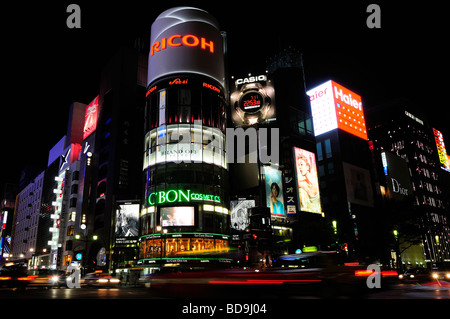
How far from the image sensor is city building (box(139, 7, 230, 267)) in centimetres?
4616

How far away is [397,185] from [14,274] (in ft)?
308

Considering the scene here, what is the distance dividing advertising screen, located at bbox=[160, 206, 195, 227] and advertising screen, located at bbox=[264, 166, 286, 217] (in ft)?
42.2

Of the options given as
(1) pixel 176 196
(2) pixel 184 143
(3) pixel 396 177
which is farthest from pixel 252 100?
(3) pixel 396 177

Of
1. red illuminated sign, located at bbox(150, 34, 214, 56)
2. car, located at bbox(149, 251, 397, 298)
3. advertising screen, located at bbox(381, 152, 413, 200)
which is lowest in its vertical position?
car, located at bbox(149, 251, 397, 298)

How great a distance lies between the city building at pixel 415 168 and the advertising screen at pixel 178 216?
59172 mm

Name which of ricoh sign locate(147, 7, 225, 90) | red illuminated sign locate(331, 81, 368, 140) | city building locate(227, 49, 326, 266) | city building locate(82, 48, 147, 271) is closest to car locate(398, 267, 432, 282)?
city building locate(227, 49, 326, 266)

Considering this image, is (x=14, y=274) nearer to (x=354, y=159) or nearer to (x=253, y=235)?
(x=253, y=235)

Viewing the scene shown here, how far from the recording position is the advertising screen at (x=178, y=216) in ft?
151

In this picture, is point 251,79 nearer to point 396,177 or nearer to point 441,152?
point 396,177

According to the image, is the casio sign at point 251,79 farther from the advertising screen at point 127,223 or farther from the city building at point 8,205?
the city building at point 8,205

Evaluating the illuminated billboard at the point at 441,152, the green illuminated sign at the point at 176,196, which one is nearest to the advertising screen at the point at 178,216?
the green illuminated sign at the point at 176,196

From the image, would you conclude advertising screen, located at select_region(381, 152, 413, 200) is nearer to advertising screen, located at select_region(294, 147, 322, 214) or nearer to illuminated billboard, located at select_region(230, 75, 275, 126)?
advertising screen, located at select_region(294, 147, 322, 214)

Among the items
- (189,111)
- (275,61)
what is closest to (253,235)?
(189,111)
